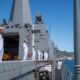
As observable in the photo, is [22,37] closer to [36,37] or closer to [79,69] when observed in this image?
[36,37]

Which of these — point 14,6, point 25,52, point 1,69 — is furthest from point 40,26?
point 1,69

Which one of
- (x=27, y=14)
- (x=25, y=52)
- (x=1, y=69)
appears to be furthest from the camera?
(x=27, y=14)

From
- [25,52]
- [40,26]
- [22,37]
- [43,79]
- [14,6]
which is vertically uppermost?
[14,6]

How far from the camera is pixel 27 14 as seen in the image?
46.4 metres

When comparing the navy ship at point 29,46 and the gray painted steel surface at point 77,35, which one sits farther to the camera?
the navy ship at point 29,46

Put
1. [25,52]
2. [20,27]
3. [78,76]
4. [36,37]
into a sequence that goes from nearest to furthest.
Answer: [78,76]
[25,52]
[20,27]
[36,37]

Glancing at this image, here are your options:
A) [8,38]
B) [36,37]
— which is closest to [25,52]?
[8,38]

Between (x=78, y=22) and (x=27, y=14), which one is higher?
(x=27, y=14)

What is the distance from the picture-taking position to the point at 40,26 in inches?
1795

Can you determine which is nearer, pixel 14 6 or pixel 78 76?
pixel 78 76

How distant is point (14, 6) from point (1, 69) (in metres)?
37.0

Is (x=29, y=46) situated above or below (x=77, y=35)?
above

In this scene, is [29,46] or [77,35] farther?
[29,46]

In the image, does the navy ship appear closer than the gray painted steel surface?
No
